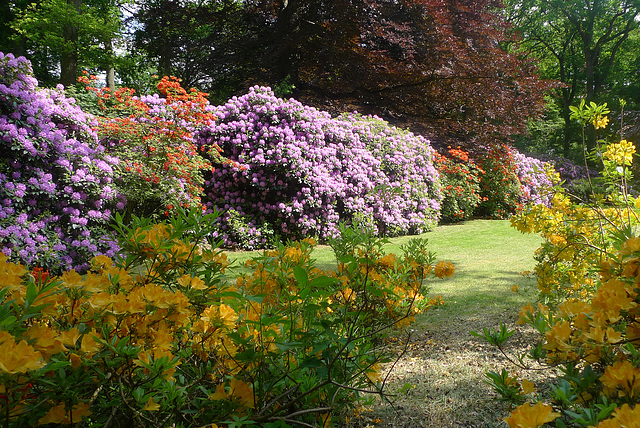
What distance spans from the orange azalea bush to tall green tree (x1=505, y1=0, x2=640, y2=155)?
78.9 feet

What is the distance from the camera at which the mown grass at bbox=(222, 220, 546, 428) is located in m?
1.77

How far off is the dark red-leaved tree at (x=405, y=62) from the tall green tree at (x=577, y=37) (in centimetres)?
1184

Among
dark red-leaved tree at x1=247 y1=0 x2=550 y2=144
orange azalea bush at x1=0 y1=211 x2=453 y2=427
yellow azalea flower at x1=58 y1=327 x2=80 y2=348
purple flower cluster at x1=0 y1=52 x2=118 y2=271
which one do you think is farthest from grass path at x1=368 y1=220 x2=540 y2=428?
dark red-leaved tree at x1=247 y1=0 x2=550 y2=144

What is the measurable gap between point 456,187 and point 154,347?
1049 centimetres

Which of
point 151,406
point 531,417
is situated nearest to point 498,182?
point 531,417

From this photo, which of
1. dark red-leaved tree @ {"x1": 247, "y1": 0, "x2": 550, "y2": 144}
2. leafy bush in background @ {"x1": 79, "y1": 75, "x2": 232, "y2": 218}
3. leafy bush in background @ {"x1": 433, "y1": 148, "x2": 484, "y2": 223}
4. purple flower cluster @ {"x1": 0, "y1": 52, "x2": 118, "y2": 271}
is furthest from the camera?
dark red-leaved tree @ {"x1": 247, "y1": 0, "x2": 550, "y2": 144}

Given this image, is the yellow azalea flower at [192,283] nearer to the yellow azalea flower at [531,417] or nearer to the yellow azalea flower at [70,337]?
the yellow azalea flower at [70,337]

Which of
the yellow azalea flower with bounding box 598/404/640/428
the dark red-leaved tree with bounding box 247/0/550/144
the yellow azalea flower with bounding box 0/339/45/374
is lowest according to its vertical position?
the yellow azalea flower with bounding box 598/404/640/428

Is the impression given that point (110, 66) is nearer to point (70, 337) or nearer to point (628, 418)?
point (70, 337)

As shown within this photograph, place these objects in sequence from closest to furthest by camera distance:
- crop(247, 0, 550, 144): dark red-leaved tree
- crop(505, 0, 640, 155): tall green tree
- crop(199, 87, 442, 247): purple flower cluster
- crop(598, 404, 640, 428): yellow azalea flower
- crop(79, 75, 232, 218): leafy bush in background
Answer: crop(598, 404, 640, 428): yellow azalea flower, crop(79, 75, 232, 218): leafy bush in background, crop(199, 87, 442, 247): purple flower cluster, crop(247, 0, 550, 144): dark red-leaved tree, crop(505, 0, 640, 155): tall green tree

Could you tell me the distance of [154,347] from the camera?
41.6 inches

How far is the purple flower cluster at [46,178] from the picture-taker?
4227 millimetres

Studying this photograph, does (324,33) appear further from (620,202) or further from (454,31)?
(620,202)

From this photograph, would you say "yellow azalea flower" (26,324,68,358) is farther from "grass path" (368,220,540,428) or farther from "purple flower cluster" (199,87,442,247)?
"purple flower cluster" (199,87,442,247)
